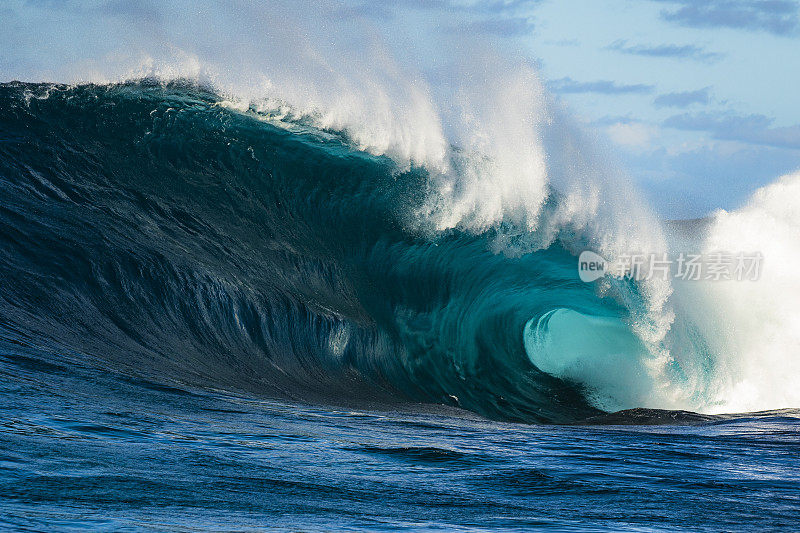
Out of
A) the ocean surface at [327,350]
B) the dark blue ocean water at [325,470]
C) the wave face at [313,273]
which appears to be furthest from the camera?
the wave face at [313,273]

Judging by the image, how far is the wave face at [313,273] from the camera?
712 cm

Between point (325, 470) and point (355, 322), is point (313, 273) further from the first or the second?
point (325, 470)

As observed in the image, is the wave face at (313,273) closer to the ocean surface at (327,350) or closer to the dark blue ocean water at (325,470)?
the ocean surface at (327,350)

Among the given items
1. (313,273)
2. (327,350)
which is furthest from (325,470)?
(313,273)

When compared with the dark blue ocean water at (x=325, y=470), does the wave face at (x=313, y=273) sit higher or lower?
higher

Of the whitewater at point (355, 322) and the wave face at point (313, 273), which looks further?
the wave face at point (313, 273)

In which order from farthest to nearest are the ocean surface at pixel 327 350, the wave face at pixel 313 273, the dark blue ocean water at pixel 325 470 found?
the wave face at pixel 313 273 < the ocean surface at pixel 327 350 < the dark blue ocean water at pixel 325 470

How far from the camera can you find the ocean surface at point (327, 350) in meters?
3.26

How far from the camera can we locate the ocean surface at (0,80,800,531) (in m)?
3.26

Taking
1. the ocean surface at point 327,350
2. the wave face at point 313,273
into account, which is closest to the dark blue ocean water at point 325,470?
the ocean surface at point 327,350

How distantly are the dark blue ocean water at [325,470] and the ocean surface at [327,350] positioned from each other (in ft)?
0.07

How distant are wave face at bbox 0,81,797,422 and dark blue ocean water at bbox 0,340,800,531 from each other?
1.61 m

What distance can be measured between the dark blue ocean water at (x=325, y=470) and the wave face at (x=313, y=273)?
5.30 ft

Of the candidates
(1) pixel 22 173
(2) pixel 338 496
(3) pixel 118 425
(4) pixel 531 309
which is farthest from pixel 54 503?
(4) pixel 531 309
